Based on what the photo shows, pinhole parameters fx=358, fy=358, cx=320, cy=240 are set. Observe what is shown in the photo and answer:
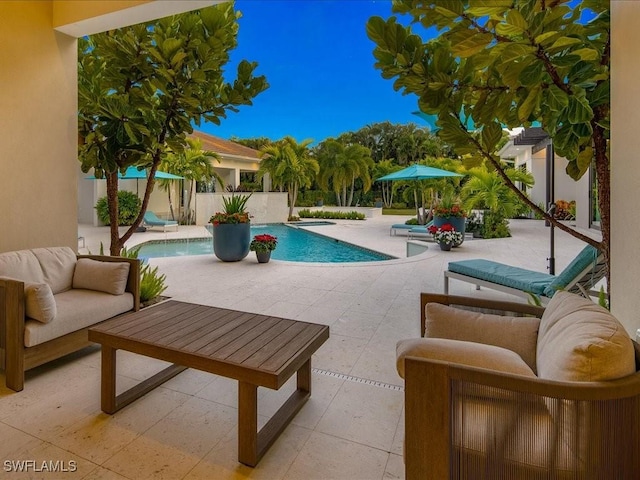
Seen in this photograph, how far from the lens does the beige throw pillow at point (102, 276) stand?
335cm

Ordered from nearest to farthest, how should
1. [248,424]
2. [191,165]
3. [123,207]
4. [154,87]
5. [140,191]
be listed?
[248,424], [154,87], [123,207], [191,165], [140,191]

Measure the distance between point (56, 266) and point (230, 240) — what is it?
167 inches

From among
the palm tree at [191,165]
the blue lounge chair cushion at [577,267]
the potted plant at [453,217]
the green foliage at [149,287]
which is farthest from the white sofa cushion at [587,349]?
the palm tree at [191,165]

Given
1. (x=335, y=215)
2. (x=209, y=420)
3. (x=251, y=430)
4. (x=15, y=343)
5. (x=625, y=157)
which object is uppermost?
(x=335, y=215)

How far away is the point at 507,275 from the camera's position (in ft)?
14.0

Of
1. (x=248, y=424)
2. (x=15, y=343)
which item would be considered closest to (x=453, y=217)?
(x=248, y=424)

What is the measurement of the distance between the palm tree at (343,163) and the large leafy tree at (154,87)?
17840 mm

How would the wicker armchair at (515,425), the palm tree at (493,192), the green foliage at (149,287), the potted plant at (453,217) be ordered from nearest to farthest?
the wicker armchair at (515,425) < the green foliage at (149,287) < the potted plant at (453,217) < the palm tree at (493,192)

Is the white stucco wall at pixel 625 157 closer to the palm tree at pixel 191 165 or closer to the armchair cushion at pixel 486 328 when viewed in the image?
the armchair cushion at pixel 486 328

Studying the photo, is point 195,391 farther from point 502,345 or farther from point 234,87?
point 234,87

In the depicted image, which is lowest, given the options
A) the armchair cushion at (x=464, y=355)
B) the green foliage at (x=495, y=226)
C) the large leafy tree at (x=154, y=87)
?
the armchair cushion at (x=464, y=355)

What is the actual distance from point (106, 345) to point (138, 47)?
302 cm

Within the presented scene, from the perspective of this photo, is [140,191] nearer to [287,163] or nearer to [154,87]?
[287,163]

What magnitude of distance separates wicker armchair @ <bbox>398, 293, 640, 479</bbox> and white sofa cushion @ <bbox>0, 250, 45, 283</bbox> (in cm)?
332
